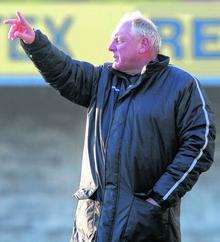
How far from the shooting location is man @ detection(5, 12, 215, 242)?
12.6ft

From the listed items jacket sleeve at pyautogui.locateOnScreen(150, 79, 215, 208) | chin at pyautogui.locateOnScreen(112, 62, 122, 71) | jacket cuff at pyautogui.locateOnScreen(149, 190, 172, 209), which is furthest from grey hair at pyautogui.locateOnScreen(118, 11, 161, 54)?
jacket cuff at pyautogui.locateOnScreen(149, 190, 172, 209)

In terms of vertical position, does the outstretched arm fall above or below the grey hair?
below

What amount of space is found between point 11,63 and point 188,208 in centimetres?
269

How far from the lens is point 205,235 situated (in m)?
9.40

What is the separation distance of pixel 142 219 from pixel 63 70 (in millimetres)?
777

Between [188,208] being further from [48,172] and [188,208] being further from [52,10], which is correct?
[52,10]

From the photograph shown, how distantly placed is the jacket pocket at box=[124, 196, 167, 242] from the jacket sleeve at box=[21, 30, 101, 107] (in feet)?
1.92

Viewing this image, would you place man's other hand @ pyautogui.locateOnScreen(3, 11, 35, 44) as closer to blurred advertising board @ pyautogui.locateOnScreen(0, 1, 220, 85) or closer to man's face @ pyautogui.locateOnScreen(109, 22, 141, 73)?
man's face @ pyautogui.locateOnScreen(109, 22, 141, 73)

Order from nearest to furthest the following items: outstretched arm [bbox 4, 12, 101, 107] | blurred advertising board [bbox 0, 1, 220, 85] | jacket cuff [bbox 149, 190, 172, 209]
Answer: jacket cuff [bbox 149, 190, 172, 209], outstretched arm [bbox 4, 12, 101, 107], blurred advertising board [bbox 0, 1, 220, 85]

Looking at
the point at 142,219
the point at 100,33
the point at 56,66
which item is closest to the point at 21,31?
the point at 56,66

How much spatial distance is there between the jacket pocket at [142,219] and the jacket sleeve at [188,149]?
0.16 ft

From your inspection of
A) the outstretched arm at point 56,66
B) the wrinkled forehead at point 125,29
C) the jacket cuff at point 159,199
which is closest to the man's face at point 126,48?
the wrinkled forehead at point 125,29

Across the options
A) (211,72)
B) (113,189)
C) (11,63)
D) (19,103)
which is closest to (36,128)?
(19,103)

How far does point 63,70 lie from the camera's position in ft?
13.1
